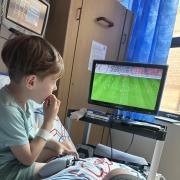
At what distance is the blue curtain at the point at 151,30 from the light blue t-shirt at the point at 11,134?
1.24 meters

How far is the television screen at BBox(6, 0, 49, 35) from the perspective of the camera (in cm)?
145

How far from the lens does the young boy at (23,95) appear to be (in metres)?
0.84

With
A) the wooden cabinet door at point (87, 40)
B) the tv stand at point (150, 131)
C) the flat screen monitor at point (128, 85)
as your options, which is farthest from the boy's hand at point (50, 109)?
the wooden cabinet door at point (87, 40)

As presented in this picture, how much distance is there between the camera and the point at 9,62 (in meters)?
0.87

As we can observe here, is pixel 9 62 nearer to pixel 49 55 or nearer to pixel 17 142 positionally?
pixel 49 55

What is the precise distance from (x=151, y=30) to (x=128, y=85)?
0.67 m

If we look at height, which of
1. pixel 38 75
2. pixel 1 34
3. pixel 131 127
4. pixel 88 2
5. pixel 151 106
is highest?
pixel 88 2

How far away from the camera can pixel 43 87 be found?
93 cm

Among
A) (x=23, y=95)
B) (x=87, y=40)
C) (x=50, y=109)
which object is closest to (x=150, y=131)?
(x=50, y=109)

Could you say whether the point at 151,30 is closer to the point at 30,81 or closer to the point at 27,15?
the point at 27,15

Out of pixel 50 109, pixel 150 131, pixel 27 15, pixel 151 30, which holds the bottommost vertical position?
pixel 150 131

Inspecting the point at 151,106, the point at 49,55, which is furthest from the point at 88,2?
the point at 49,55

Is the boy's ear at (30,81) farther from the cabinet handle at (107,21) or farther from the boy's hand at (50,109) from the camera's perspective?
the cabinet handle at (107,21)

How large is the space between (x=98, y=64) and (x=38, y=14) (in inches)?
20.9
